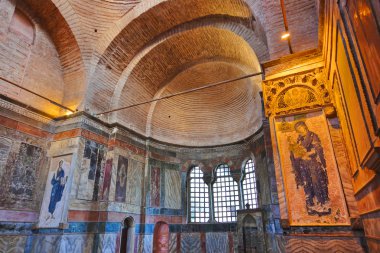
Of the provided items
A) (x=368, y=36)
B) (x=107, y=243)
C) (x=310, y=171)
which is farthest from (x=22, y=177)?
(x=368, y=36)

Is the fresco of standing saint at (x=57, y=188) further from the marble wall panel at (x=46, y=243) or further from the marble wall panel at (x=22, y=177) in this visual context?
the marble wall panel at (x=46, y=243)

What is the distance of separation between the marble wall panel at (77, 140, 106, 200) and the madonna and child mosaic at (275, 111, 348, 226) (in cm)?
708

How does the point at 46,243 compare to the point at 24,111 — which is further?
the point at 24,111

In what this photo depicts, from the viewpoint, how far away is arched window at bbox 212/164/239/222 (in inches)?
513

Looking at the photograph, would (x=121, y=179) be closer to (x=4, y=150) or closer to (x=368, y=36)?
(x=4, y=150)

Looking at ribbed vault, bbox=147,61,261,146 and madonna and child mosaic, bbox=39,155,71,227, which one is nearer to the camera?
madonna and child mosaic, bbox=39,155,71,227

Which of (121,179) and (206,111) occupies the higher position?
(206,111)

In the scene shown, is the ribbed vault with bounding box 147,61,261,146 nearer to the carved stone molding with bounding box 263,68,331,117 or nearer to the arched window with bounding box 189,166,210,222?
the arched window with bounding box 189,166,210,222

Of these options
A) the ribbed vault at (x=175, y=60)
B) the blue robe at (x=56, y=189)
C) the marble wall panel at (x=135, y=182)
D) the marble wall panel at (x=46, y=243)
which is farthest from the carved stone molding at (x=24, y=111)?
the marble wall panel at (x=46, y=243)

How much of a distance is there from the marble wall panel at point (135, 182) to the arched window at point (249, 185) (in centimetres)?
536

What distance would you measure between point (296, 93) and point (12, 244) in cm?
909

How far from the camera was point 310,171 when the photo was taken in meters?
4.65

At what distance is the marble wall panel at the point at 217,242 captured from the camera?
38.8 feet

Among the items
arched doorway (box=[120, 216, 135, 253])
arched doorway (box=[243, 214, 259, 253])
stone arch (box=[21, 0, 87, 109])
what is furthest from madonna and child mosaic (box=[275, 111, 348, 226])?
stone arch (box=[21, 0, 87, 109])
